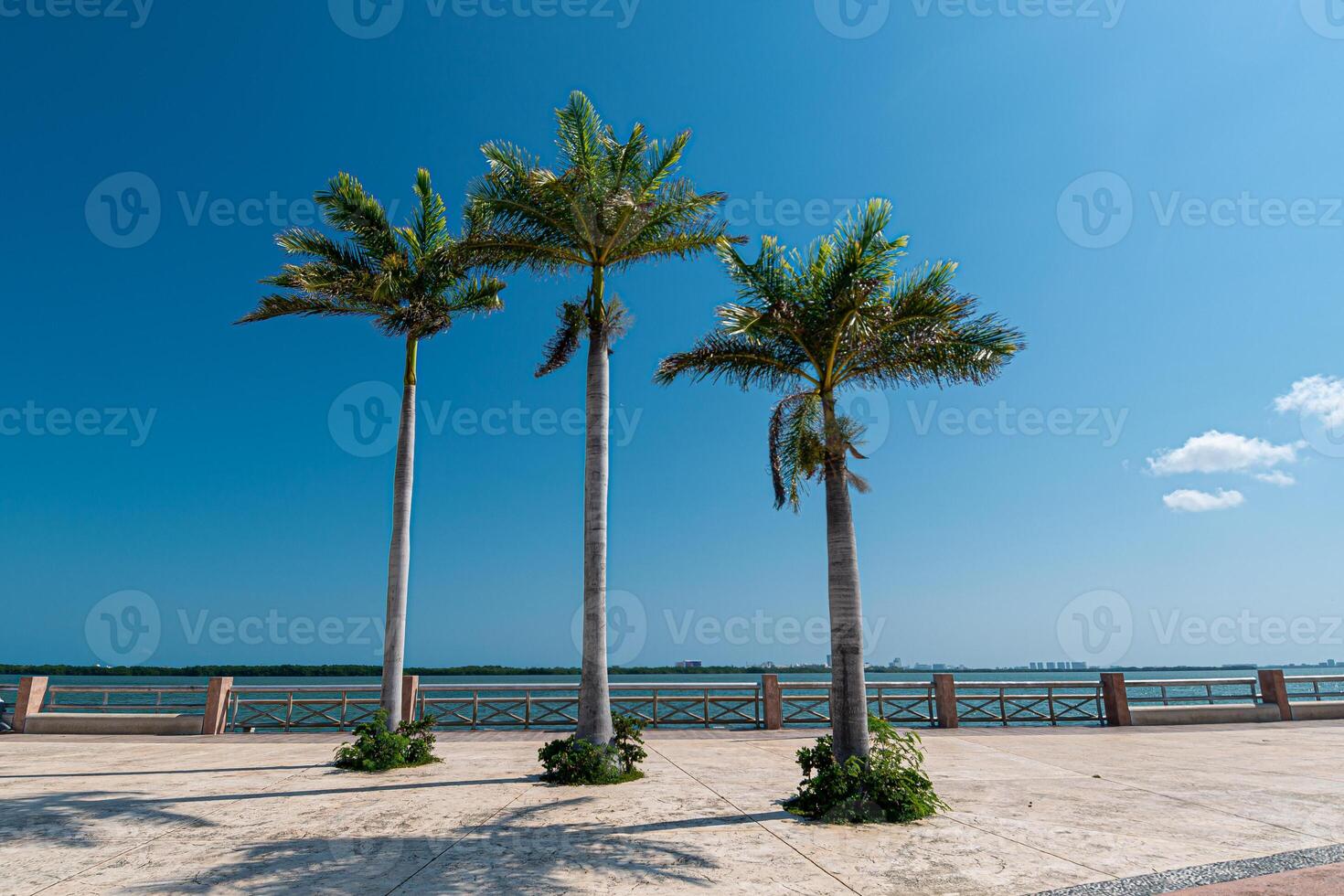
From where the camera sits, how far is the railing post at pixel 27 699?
17594mm

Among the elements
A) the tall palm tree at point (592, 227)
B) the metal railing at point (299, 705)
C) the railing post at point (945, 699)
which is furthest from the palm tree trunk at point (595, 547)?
the railing post at point (945, 699)

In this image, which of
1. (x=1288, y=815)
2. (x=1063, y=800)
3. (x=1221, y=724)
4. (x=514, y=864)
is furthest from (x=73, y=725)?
(x=1221, y=724)

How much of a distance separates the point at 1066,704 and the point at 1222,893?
16.3 metres

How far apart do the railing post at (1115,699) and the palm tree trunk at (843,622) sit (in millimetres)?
12495

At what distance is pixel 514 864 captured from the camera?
671 cm

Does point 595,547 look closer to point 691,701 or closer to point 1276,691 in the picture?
point 691,701

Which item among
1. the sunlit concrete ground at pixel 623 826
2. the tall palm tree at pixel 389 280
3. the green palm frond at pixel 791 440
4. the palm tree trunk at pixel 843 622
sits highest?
the tall palm tree at pixel 389 280

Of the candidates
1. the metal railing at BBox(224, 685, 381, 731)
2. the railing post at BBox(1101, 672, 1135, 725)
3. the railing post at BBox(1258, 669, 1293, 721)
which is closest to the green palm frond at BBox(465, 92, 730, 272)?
the metal railing at BBox(224, 685, 381, 731)

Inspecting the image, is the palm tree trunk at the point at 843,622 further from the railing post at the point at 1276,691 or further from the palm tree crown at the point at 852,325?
the railing post at the point at 1276,691

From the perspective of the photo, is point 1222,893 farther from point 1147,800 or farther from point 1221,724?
point 1221,724

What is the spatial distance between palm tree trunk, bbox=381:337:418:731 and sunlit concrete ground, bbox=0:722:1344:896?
1.57 meters

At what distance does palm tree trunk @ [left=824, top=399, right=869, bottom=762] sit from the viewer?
30.1 feet

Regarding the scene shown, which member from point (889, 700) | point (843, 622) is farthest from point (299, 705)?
point (843, 622)

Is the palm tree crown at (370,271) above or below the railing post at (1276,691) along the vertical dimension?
above
